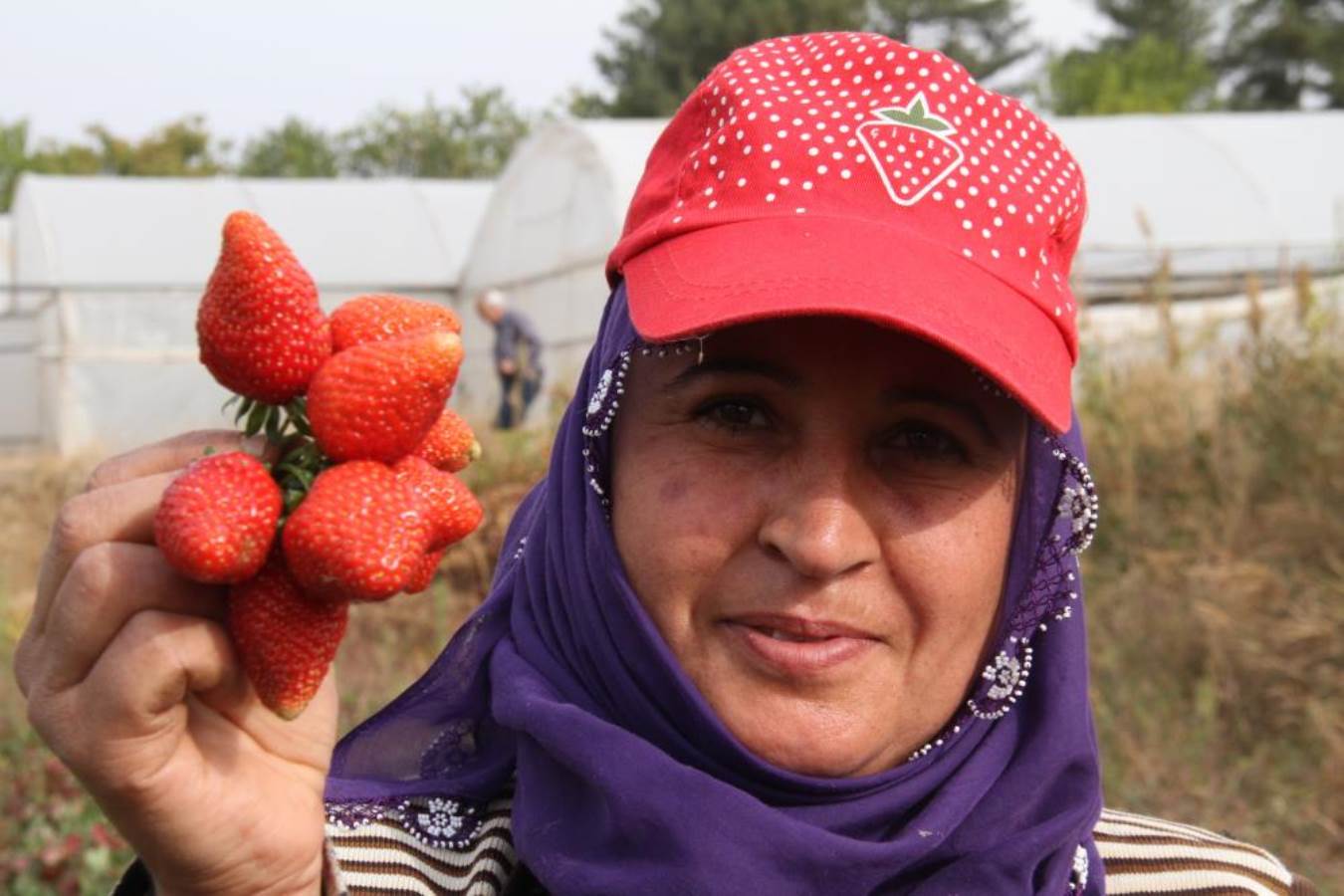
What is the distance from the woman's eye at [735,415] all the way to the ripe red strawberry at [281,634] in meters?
0.50

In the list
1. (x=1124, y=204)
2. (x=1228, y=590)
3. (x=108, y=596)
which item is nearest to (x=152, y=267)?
(x=1124, y=204)

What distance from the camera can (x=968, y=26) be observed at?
136ft

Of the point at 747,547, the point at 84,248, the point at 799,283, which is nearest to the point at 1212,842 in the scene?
the point at 747,547

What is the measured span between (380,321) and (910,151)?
0.60 metres

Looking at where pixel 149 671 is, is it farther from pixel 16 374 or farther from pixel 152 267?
pixel 16 374

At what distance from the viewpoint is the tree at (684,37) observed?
1366 inches

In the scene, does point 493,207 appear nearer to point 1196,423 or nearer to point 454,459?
point 1196,423

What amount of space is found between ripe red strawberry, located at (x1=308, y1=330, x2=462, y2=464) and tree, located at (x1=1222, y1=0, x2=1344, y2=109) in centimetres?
3899

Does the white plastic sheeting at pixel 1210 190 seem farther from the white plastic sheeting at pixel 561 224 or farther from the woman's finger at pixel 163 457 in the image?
the woman's finger at pixel 163 457

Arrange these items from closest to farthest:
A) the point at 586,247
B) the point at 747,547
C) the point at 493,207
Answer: the point at 747,547 < the point at 586,247 < the point at 493,207

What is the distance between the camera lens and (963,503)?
1.54 meters

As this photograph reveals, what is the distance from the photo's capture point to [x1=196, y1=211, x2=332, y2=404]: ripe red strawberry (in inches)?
46.6

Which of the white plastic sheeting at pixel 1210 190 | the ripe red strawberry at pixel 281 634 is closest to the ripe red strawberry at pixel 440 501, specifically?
the ripe red strawberry at pixel 281 634

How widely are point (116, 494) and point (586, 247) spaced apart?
12570mm
